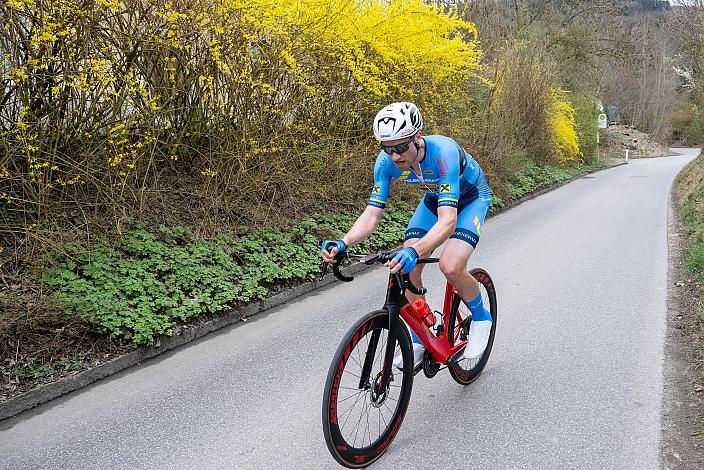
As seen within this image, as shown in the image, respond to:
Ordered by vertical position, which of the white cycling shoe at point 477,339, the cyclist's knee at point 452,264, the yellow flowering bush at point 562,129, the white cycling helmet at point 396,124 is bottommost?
the yellow flowering bush at point 562,129

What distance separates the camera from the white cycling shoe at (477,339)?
401cm

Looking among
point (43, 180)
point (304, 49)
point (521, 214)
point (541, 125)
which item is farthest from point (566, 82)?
point (43, 180)

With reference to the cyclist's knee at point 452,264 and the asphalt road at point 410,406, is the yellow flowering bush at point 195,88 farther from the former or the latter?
the cyclist's knee at point 452,264

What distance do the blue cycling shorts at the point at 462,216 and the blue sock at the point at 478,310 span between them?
44 centimetres

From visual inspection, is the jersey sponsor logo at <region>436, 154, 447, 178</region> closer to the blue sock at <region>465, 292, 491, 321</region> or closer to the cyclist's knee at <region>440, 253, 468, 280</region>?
the cyclist's knee at <region>440, 253, 468, 280</region>

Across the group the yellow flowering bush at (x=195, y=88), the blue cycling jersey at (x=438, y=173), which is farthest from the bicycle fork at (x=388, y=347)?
the yellow flowering bush at (x=195, y=88)

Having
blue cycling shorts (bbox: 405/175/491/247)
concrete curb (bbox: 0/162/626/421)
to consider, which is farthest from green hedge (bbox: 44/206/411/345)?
blue cycling shorts (bbox: 405/175/491/247)

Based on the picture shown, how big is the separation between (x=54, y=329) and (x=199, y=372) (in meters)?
1.24

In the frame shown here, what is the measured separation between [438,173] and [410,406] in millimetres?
1695

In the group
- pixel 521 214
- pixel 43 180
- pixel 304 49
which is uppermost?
pixel 304 49

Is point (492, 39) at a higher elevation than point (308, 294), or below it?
higher

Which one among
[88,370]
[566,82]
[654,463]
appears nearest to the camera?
[654,463]

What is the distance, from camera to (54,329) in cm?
466

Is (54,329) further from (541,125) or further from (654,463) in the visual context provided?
(541,125)
